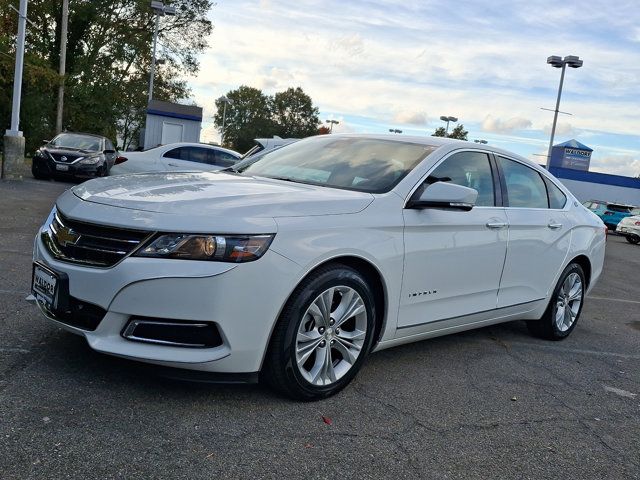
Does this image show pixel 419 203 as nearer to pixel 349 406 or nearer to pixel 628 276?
pixel 349 406

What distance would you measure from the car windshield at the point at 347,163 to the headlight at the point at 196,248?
3.76 feet

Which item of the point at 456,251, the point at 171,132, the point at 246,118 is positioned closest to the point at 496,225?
the point at 456,251

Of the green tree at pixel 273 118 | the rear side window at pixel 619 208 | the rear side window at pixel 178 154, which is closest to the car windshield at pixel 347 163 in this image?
the rear side window at pixel 178 154

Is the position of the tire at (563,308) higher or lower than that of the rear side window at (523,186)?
lower

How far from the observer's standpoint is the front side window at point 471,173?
4434 mm

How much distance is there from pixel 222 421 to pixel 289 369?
17.0 inches

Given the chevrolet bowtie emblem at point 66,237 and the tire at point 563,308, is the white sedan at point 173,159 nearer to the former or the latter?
the tire at point 563,308

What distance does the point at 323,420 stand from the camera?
133 inches

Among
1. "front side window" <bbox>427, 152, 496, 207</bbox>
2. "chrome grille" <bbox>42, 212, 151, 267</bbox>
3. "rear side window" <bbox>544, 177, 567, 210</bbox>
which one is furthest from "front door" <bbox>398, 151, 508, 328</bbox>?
"chrome grille" <bbox>42, 212, 151, 267</bbox>

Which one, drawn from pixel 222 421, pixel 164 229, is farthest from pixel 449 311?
pixel 164 229

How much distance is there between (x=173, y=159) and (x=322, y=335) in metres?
10.9

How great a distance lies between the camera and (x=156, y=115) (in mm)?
26328

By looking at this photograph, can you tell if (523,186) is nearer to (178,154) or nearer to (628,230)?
(178,154)

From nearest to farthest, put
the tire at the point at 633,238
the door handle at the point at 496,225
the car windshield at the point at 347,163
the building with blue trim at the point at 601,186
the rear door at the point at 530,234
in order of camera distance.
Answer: the car windshield at the point at 347,163, the door handle at the point at 496,225, the rear door at the point at 530,234, the tire at the point at 633,238, the building with blue trim at the point at 601,186
